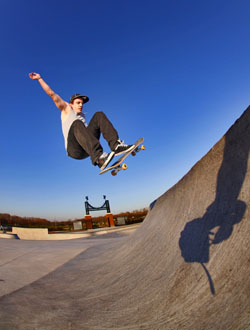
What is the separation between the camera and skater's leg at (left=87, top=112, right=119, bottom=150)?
346 centimetres

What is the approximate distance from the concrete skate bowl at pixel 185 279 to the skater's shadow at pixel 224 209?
1cm

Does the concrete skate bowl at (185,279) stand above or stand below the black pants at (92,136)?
below

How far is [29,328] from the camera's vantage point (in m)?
1.47

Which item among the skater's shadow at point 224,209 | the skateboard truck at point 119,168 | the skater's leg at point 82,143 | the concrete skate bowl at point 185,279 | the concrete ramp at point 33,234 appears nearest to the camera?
the concrete skate bowl at point 185,279

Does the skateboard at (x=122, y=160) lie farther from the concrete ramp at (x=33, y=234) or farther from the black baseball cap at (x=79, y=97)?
the concrete ramp at (x=33, y=234)

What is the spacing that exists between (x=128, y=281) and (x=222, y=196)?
1593 mm

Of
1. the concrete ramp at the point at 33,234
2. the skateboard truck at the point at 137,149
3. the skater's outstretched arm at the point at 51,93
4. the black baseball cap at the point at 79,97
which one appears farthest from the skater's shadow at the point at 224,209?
the concrete ramp at the point at 33,234

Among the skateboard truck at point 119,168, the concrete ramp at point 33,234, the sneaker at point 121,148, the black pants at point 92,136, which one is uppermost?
the black pants at point 92,136

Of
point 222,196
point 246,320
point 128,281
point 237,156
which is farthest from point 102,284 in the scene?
point 237,156

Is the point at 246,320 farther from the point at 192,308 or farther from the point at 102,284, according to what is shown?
the point at 102,284

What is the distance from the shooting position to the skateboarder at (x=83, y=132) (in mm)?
3342

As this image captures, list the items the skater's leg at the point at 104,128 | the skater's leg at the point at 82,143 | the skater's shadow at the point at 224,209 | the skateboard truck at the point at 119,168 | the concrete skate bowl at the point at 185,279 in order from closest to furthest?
the concrete skate bowl at the point at 185,279 → the skater's shadow at the point at 224,209 → the skater's leg at the point at 82,143 → the skater's leg at the point at 104,128 → the skateboard truck at the point at 119,168

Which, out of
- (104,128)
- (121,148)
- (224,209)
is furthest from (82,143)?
(224,209)

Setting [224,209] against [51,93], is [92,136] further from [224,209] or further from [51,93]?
[224,209]
